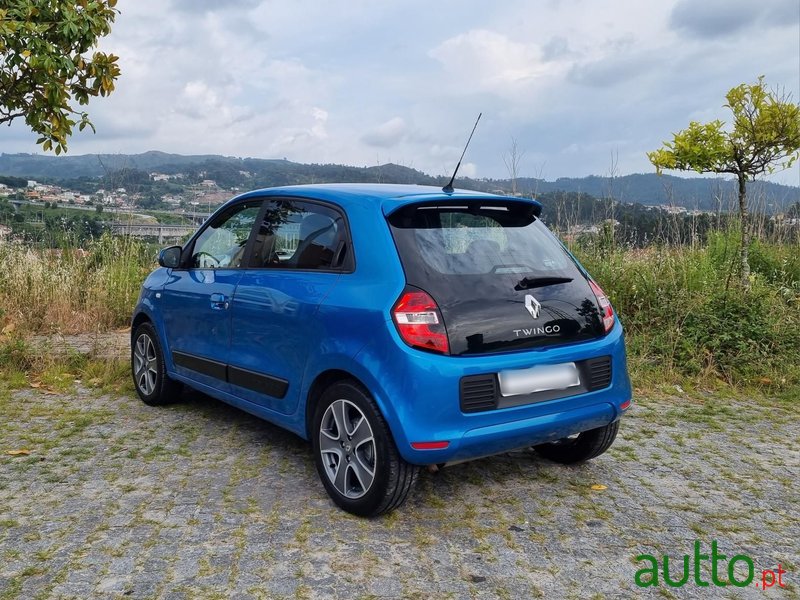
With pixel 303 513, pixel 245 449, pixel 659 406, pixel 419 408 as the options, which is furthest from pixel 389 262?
pixel 659 406

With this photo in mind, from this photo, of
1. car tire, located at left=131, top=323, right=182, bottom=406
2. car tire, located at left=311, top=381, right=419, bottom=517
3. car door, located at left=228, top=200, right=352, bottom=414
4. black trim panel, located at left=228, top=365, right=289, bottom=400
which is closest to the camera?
car tire, located at left=311, top=381, right=419, bottom=517

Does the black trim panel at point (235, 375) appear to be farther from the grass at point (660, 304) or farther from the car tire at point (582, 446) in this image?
the grass at point (660, 304)

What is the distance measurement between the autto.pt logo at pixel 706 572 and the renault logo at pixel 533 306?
1.23 m

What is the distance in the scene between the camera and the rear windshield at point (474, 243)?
3477 millimetres

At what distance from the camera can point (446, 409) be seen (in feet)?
10.5

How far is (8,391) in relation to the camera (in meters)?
6.25

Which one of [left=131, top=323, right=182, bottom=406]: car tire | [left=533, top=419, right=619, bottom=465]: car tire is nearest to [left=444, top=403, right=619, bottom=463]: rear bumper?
[left=533, top=419, right=619, bottom=465]: car tire

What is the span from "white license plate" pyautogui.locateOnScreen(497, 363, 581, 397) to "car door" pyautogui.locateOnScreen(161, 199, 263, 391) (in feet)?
6.51

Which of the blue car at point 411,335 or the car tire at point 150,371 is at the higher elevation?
the blue car at point 411,335

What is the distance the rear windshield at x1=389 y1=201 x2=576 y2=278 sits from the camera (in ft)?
11.4

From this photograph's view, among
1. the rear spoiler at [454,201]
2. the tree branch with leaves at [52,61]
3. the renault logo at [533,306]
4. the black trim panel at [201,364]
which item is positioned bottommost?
the black trim panel at [201,364]

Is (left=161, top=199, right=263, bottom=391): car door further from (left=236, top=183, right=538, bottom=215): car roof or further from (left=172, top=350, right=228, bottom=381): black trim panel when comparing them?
(left=236, top=183, right=538, bottom=215): car roof

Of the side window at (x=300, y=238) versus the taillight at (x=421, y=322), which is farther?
the side window at (x=300, y=238)

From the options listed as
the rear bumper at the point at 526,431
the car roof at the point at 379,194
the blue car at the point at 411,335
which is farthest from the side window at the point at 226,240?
the rear bumper at the point at 526,431
